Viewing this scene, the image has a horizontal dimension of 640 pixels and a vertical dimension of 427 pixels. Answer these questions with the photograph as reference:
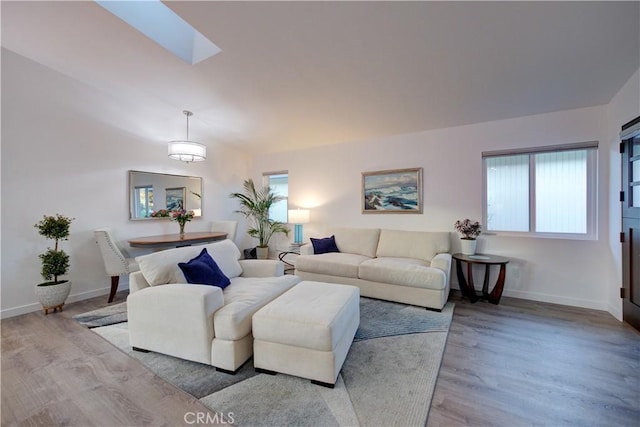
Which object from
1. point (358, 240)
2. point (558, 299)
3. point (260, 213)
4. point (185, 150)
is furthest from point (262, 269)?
point (558, 299)

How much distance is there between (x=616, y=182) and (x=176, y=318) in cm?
444

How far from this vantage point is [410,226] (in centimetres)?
404

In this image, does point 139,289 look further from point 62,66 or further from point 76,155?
point 62,66

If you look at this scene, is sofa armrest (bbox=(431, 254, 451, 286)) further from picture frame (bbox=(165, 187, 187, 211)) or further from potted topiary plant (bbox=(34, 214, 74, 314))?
potted topiary plant (bbox=(34, 214, 74, 314))

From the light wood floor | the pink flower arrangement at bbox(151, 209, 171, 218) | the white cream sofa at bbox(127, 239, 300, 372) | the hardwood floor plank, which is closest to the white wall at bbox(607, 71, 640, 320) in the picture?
the hardwood floor plank

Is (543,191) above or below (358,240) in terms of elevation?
above

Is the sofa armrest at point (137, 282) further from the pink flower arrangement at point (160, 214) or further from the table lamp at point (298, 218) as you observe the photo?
the table lamp at point (298, 218)

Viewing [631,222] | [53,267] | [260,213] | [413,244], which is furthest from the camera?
[260,213]

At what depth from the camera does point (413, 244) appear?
3.64m

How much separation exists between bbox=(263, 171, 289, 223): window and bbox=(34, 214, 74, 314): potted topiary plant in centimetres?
325

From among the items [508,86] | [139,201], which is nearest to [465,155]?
[508,86]

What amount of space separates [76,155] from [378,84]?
4.00 meters

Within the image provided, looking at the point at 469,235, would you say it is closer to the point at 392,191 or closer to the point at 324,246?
the point at 392,191

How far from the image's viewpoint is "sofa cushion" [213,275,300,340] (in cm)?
177
